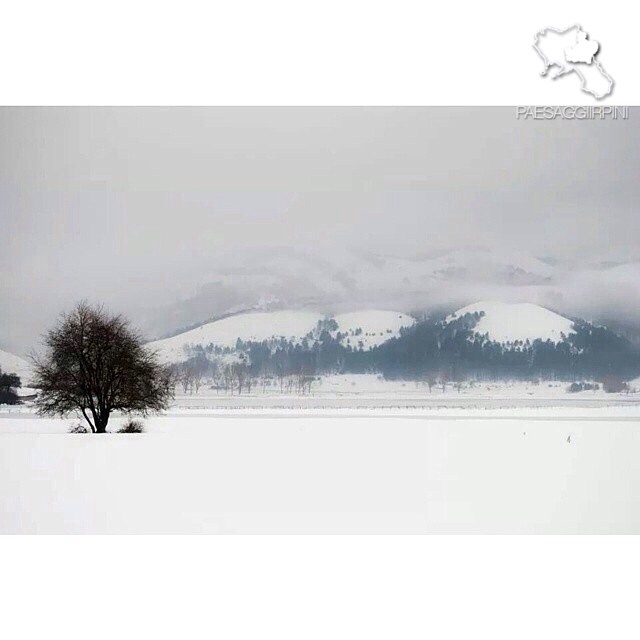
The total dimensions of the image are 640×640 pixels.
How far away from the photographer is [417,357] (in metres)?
12.2

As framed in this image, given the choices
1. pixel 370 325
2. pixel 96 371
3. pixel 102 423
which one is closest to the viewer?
pixel 102 423

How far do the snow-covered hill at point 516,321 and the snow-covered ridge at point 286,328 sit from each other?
2.82ft

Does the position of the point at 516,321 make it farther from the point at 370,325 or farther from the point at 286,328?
the point at 286,328

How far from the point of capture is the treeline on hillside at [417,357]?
12.0 meters

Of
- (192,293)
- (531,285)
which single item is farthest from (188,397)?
(531,285)

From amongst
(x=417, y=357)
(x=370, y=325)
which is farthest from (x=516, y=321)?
(x=370, y=325)

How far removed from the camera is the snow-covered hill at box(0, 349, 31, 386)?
38.2 ft

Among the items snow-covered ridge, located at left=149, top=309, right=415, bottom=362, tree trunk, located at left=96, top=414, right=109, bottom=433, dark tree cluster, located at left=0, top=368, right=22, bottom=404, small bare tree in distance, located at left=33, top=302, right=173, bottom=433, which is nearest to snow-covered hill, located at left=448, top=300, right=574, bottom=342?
snow-covered ridge, located at left=149, top=309, right=415, bottom=362

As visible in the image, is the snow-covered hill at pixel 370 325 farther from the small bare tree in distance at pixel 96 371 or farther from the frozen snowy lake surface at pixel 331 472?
the small bare tree in distance at pixel 96 371

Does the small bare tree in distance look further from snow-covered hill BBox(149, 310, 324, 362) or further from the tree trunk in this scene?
snow-covered hill BBox(149, 310, 324, 362)

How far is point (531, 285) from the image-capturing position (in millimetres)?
11859

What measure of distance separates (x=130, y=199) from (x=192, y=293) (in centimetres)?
145

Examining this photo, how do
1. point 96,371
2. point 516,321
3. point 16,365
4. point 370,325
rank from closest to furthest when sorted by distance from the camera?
point 96,371
point 16,365
point 516,321
point 370,325

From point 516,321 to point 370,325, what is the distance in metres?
1.89
